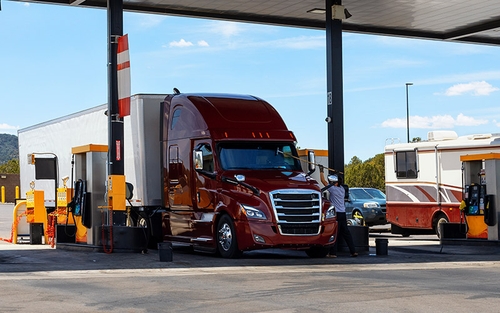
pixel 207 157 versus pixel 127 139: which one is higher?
pixel 127 139

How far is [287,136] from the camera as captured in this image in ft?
62.4

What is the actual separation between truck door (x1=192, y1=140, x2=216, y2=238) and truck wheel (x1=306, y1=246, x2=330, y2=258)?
2.20 metres

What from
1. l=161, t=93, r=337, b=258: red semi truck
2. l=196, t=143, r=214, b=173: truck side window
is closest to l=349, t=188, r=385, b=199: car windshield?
l=161, t=93, r=337, b=258: red semi truck

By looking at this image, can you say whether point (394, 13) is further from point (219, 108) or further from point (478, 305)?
point (478, 305)

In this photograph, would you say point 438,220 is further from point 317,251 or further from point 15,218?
point 15,218

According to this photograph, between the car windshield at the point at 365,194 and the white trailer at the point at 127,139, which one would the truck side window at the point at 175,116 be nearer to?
the white trailer at the point at 127,139

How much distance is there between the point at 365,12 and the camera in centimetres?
2347

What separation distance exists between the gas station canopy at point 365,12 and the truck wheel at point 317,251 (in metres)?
6.84

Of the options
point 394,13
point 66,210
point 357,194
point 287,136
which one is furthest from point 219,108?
point 357,194

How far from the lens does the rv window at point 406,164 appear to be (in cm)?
2859

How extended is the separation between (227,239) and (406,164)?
41.4 ft

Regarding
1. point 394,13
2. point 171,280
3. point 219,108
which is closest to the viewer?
point 171,280

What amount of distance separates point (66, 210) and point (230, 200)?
20.5ft

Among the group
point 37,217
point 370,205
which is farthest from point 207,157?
point 370,205
